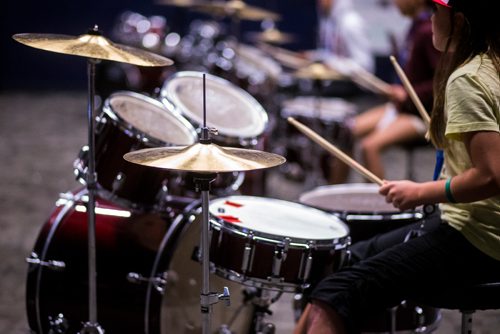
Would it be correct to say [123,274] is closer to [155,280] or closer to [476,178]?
[155,280]

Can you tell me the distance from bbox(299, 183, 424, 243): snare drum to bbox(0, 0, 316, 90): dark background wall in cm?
764

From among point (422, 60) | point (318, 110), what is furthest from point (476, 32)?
point (318, 110)

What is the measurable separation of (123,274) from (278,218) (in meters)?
0.60

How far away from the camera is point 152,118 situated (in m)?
2.92

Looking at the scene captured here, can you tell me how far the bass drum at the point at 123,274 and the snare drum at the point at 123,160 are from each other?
0.31ft

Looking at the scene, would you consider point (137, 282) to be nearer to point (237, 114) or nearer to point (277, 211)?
point (277, 211)

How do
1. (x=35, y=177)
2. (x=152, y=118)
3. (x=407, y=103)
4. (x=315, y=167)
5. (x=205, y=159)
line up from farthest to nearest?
1. (x=35, y=177)
2. (x=315, y=167)
3. (x=407, y=103)
4. (x=152, y=118)
5. (x=205, y=159)

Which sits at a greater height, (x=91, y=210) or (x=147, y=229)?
(x=91, y=210)

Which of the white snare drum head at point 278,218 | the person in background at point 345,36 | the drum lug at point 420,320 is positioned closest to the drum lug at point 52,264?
the white snare drum head at point 278,218

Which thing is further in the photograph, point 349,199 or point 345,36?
point 345,36

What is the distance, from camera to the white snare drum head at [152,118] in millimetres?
2773

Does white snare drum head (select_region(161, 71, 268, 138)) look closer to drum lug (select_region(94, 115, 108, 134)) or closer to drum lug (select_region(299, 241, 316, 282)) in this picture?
drum lug (select_region(94, 115, 108, 134))

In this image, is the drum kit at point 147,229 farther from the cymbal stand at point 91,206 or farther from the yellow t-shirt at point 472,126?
the yellow t-shirt at point 472,126

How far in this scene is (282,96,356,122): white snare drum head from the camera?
5.25m
